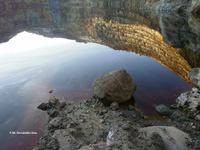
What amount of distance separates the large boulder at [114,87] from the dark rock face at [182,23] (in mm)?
4240

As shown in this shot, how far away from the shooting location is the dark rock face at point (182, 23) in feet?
21.4

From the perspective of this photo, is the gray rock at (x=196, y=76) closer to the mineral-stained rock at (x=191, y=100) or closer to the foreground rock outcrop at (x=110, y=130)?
the mineral-stained rock at (x=191, y=100)

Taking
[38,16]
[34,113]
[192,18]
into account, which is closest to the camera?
[192,18]

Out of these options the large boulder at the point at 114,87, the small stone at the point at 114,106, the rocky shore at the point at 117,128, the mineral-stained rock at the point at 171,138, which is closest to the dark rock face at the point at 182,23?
the rocky shore at the point at 117,128

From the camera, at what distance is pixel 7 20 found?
4078 cm

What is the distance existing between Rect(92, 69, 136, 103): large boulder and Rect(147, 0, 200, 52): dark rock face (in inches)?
167

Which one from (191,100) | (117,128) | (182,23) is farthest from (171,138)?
(182,23)

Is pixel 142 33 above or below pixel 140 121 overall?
above

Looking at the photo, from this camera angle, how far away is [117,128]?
16.4 ft

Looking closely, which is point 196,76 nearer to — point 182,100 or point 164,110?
point 182,100

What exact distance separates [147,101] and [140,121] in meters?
2.39

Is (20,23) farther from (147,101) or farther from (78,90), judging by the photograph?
(147,101)

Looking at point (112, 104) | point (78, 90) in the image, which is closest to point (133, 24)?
point (78, 90)

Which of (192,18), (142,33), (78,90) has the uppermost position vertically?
(192,18)
